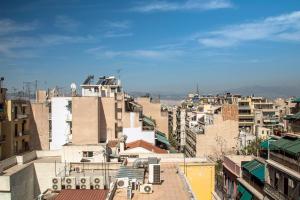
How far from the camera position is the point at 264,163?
110 ft

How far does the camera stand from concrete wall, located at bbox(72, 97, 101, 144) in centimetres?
4525

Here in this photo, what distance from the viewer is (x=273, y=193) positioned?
97.4 ft

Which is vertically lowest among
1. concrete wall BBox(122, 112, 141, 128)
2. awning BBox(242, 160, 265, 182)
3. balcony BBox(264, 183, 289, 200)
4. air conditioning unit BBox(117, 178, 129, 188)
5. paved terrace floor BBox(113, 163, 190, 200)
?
balcony BBox(264, 183, 289, 200)

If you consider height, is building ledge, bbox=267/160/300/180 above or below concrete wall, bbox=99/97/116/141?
below

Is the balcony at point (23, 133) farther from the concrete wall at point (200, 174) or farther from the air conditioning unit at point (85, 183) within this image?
the air conditioning unit at point (85, 183)

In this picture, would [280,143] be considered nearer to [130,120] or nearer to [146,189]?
[146,189]

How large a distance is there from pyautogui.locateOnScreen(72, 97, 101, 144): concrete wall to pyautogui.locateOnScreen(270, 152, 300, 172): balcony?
64.7 feet

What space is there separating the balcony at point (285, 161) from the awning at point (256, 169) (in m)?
1.97

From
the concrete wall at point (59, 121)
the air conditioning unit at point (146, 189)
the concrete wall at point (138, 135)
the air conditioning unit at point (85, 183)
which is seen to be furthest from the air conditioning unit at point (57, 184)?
the concrete wall at point (59, 121)

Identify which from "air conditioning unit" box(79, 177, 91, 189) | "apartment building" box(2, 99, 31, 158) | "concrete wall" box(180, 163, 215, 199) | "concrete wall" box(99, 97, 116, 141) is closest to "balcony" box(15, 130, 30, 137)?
"apartment building" box(2, 99, 31, 158)

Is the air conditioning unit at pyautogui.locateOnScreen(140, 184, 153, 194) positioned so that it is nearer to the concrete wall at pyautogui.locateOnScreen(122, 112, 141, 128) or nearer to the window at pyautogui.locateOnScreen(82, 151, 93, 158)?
the window at pyautogui.locateOnScreen(82, 151, 93, 158)

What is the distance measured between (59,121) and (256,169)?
80.5 feet

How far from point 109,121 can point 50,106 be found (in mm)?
8315

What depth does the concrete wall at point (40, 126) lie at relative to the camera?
5147 cm
